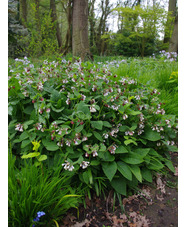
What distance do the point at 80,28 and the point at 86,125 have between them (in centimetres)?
401

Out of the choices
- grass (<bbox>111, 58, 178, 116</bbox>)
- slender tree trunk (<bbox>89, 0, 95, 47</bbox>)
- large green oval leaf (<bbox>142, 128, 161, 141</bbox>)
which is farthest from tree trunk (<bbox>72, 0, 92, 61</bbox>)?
slender tree trunk (<bbox>89, 0, 95, 47</bbox>)

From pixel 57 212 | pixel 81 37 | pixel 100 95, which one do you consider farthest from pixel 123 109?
pixel 81 37

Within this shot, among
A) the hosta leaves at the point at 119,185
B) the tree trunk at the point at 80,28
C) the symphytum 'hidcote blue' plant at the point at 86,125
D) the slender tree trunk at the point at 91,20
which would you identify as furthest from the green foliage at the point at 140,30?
the hosta leaves at the point at 119,185

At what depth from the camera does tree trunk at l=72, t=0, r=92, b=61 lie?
4.53 m

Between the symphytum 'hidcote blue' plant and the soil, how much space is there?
0.50ft

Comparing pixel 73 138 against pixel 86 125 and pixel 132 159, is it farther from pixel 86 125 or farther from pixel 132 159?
pixel 132 159

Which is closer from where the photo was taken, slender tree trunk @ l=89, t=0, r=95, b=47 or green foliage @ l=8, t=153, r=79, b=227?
green foliage @ l=8, t=153, r=79, b=227

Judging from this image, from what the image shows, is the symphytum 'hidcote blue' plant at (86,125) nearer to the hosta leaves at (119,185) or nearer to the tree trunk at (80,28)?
the hosta leaves at (119,185)

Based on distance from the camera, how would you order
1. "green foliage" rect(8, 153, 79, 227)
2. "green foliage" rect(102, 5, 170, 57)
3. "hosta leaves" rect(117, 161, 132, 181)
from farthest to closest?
1. "green foliage" rect(102, 5, 170, 57)
2. "hosta leaves" rect(117, 161, 132, 181)
3. "green foliage" rect(8, 153, 79, 227)

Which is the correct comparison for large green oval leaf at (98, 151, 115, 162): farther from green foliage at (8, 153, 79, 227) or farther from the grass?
the grass

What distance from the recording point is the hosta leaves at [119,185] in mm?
1573

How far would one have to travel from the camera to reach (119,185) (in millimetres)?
Answer: 1594

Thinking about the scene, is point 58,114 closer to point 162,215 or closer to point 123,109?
point 123,109

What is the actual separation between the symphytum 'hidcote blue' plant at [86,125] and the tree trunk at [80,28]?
312 centimetres
